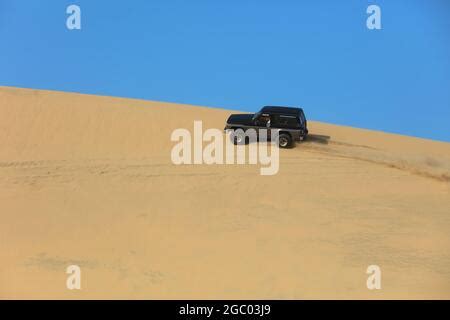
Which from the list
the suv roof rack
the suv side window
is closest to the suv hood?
the suv roof rack

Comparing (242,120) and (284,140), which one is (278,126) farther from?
(242,120)

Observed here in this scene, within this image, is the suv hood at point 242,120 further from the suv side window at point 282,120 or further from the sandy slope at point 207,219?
the sandy slope at point 207,219

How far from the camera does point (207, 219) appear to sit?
1148cm

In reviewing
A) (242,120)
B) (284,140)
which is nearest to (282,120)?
(284,140)

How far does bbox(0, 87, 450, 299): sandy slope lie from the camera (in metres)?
9.01

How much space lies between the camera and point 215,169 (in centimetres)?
1473

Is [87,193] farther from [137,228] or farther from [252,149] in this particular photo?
[252,149]

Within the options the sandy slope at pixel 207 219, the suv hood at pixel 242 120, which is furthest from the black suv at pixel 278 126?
the sandy slope at pixel 207 219

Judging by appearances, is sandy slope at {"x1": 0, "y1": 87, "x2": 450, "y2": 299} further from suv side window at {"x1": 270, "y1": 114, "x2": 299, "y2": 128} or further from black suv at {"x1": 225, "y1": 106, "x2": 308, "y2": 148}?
Answer: suv side window at {"x1": 270, "y1": 114, "x2": 299, "y2": 128}

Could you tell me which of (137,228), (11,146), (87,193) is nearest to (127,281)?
(137,228)

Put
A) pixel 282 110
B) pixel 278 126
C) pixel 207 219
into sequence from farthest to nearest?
1. pixel 282 110
2. pixel 278 126
3. pixel 207 219

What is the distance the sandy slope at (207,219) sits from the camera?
29.6ft

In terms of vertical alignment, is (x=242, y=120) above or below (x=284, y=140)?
above

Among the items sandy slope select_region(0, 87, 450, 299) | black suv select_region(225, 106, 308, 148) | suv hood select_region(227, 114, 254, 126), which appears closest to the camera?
sandy slope select_region(0, 87, 450, 299)
